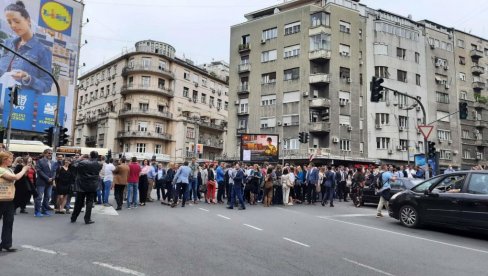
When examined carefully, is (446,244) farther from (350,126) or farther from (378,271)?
(350,126)

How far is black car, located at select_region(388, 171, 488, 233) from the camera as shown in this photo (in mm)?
9305

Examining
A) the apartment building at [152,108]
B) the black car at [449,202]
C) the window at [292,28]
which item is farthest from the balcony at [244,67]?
the black car at [449,202]

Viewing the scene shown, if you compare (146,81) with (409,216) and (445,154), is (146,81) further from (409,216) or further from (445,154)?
(409,216)

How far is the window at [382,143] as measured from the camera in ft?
152

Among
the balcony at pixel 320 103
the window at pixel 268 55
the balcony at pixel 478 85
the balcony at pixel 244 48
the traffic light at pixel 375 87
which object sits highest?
the balcony at pixel 244 48

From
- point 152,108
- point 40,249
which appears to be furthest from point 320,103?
point 40,249

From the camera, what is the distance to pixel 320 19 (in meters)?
45.9

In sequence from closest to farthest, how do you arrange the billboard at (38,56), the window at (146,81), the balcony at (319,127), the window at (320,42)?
the billboard at (38,56)
the balcony at (319,127)
the window at (320,42)
the window at (146,81)

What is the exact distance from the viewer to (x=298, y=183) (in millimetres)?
18812

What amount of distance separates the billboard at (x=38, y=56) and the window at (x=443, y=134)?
152 feet

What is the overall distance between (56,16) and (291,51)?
91.8ft

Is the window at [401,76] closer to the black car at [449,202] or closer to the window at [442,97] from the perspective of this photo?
the window at [442,97]

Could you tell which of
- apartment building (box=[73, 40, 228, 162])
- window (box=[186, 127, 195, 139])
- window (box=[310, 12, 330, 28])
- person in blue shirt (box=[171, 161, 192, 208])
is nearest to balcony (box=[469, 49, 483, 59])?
window (box=[310, 12, 330, 28])

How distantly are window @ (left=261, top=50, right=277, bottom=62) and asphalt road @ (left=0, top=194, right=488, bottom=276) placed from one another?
39.5 meters
